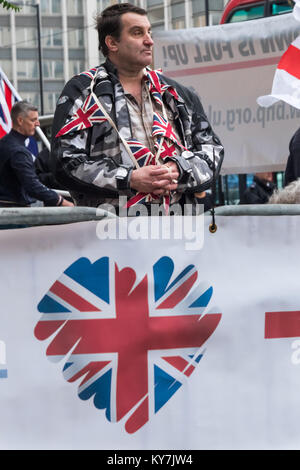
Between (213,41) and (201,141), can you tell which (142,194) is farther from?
(213,41)

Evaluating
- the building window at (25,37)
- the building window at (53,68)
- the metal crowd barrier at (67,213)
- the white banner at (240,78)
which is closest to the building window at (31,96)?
the building window at (53,68)

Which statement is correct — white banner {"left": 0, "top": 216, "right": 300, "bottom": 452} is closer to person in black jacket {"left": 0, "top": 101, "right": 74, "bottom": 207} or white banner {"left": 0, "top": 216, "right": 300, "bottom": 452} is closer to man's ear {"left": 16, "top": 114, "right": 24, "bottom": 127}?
person in black jacket {"left": 0, "top": 101, "right": 74, "bottom": 207}

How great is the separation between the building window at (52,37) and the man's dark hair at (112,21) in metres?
66.6

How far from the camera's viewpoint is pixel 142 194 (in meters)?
3.37

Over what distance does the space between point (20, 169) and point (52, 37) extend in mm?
65774

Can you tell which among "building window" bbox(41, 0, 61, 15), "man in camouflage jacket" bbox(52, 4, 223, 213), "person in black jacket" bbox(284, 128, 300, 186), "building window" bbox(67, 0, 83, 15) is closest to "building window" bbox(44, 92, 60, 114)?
"building window" bbox(41, 0, 61, 15)

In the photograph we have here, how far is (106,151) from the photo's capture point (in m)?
3.40

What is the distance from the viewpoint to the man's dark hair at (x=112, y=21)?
3594 millimetres

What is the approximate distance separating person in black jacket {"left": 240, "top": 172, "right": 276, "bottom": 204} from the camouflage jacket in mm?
7576

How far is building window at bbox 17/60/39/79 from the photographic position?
66.2m

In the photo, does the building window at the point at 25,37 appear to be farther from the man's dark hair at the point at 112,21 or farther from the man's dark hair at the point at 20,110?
the man's dark hair at the point at 112,21

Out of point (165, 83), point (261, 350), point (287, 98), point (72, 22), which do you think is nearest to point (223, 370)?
point (261, 350)

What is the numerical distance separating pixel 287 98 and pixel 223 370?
7.13ft

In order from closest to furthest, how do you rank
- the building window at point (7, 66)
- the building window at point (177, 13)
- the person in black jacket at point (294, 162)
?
1. the person in black jacket at point (294, 162)
2. the building window at point (177, 13)
3. the building window at point (7, 66)
